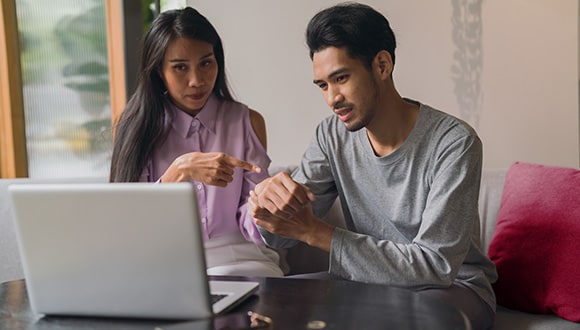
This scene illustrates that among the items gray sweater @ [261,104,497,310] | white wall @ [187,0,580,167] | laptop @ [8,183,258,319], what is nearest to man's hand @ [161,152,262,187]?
gray sweater @ [261,104,497,310]

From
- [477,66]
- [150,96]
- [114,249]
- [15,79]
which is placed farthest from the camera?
[15,79]

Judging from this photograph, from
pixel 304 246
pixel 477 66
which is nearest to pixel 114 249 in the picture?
pixel 304 246

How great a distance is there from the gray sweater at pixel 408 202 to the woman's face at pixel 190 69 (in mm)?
332

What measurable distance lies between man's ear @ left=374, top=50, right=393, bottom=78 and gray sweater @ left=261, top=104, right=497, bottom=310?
0.40 feet

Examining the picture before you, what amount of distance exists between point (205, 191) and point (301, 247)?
39 centimetres

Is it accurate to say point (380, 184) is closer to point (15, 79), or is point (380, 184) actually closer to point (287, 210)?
point (287, 210)

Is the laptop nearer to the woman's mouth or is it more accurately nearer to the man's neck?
the man's neck

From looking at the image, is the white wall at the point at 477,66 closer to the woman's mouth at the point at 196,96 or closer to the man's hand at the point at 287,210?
the woman's mouth at the point at 196,96

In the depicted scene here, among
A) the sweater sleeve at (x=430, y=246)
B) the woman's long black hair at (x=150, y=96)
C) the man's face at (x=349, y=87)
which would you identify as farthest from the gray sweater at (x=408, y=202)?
the woman's long black hair at (x=150, y=96)

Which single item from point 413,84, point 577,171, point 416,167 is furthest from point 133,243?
point 413,84

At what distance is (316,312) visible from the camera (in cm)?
132

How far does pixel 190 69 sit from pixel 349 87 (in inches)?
18.7

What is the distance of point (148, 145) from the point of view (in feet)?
7.00

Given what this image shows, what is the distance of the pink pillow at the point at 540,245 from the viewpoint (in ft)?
6.39
